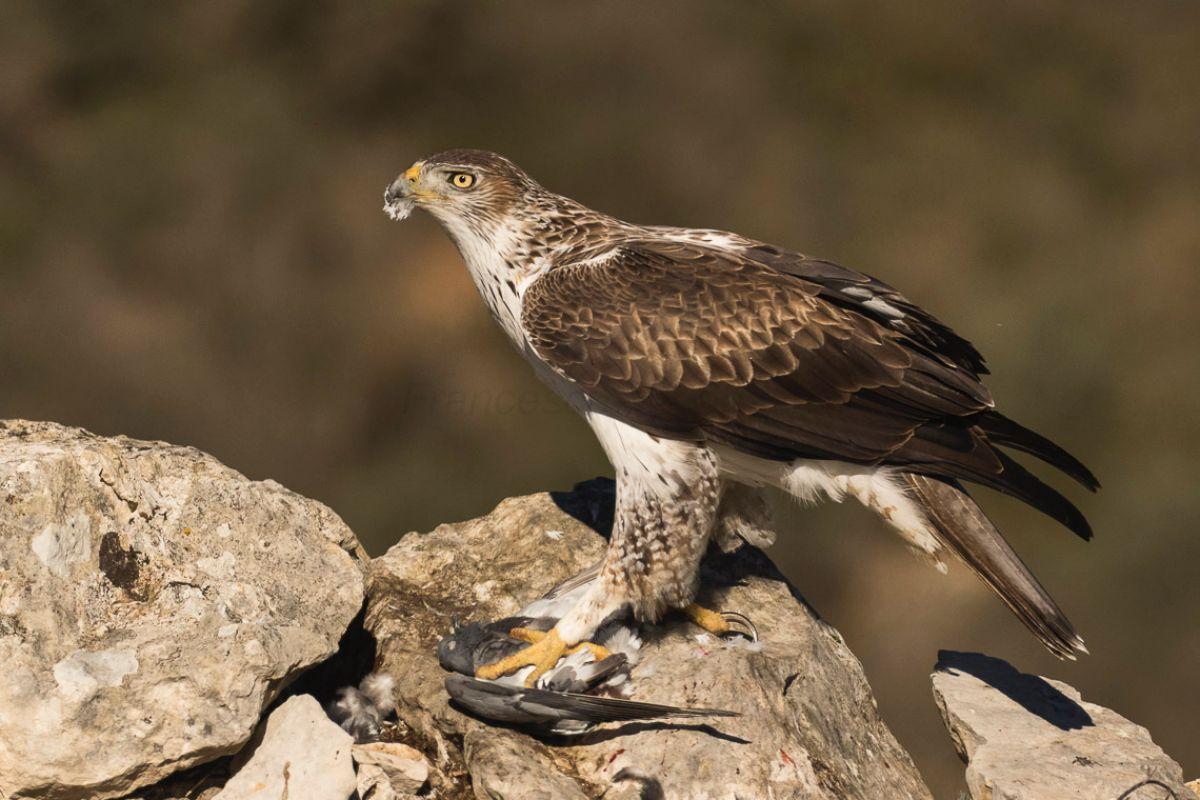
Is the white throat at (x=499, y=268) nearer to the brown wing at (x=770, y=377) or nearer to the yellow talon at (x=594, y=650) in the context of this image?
the brown wing at (x=770, y=377)

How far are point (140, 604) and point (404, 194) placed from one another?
7.83 ft

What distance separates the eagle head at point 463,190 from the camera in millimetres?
6254

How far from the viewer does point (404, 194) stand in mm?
6324

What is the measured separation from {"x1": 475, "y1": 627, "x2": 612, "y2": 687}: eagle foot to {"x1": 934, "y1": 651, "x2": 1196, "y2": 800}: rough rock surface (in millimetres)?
1740

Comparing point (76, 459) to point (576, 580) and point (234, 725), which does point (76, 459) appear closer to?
point (234, 725)

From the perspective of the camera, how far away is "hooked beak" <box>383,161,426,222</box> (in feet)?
20.7

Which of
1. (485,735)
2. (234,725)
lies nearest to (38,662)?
(234,725)

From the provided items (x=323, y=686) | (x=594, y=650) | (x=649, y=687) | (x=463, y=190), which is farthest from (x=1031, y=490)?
(x=323, y=686)

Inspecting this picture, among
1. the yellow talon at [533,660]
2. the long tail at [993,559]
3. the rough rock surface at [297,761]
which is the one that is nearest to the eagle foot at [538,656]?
the yellow talon at [533,660]

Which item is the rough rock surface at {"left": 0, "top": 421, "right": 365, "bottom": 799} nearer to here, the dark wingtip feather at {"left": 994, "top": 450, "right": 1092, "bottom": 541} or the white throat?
the white throat

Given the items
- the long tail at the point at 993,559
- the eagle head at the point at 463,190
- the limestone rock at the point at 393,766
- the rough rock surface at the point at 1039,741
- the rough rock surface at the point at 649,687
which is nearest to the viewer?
the limestone rock at the point at 393,766

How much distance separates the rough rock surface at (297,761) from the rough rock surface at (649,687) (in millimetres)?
523

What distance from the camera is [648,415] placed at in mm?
5723

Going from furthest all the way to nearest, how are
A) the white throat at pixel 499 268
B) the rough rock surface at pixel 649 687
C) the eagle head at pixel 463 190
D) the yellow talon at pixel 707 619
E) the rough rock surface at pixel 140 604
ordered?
the eagle head at pixel 463 190 < the white throat at pixel 499 268 < the yellow talon at pixel 707 619 < the rough rock surface at pixel 649 687 < the rough rock surface at pixel 140 604
